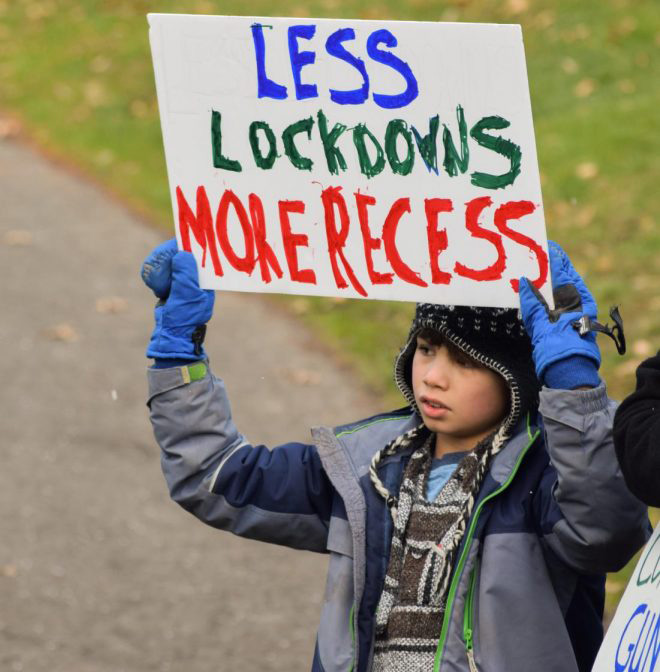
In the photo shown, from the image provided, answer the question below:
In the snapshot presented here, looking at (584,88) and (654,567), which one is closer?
(654,567)

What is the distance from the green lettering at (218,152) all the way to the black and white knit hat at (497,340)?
0.45m

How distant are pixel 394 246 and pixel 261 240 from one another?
26cm

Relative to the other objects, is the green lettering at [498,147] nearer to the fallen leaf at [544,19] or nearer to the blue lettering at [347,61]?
the blue lettering at [347,61]

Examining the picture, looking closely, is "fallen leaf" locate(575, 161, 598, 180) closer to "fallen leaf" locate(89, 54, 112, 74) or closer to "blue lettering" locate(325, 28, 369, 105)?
"fallen leaf" locate(89, 54, 112, 74)

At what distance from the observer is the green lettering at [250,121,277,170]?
2785mm

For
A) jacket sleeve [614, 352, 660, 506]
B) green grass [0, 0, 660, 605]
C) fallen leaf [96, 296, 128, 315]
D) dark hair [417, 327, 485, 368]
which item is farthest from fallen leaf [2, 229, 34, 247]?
jacket sleeve [614, 352, 660, 506]

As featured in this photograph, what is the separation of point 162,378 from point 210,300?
0.59 ft

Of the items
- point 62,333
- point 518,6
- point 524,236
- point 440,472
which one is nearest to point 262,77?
point 524,236

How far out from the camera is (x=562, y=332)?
2449mm

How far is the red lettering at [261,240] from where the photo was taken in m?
2.83

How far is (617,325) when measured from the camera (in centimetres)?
257

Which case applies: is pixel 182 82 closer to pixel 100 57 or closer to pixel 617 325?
pixel 617 325

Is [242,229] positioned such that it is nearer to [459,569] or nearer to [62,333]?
[459,569]

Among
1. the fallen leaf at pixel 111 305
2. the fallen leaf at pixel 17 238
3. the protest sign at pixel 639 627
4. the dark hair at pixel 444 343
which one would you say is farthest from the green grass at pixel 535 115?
the protest sign at pixel 639 627
